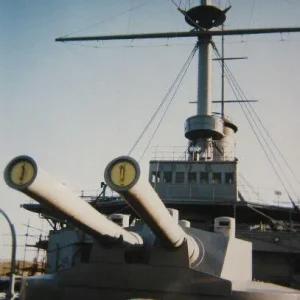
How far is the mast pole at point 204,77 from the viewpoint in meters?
21.7

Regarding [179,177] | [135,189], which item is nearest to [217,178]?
[179,177]

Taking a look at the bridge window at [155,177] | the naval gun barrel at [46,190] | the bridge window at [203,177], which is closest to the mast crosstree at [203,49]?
the bridge window at [203,177]

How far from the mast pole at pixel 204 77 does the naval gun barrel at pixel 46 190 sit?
17.5 m

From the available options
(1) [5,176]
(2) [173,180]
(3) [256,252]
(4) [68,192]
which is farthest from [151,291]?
(2) [173,180]

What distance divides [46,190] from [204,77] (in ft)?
61.5

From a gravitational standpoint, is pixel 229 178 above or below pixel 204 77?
below

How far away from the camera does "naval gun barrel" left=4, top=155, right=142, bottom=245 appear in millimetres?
3631

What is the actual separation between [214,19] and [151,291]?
59.1ft

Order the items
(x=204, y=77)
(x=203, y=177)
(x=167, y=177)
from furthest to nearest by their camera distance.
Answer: (x=167, y=177)
(x=203, y=177)
(x=204, y=77)

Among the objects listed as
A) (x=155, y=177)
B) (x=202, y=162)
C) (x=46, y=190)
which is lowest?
(x=46, y=190)

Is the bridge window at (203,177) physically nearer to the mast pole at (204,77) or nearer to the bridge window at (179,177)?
the bridge window at (179,177)

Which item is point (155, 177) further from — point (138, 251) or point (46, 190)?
point (46, 190)

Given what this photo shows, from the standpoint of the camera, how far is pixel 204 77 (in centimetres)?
2175

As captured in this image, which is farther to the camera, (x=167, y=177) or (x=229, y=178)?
(x=167, y=177)
